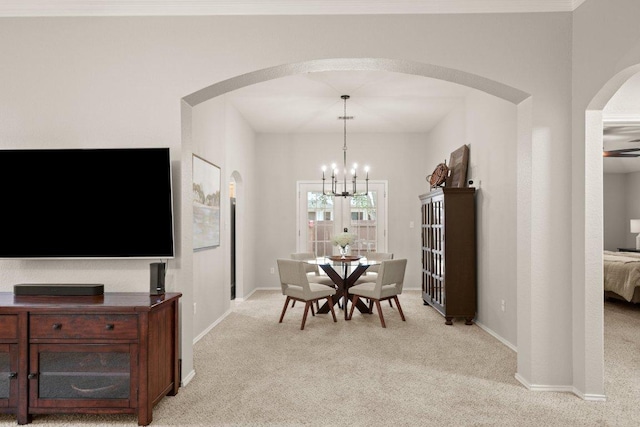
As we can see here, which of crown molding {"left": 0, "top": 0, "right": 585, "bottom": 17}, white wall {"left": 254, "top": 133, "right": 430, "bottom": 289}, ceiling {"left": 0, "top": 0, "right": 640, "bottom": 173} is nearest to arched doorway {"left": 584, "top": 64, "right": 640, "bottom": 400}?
ceiling {"left": 0, "top": 0, "right": 640, "bottom": 173}

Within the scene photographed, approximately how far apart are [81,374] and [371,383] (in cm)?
197

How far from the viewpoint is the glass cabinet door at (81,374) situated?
9.04 feet

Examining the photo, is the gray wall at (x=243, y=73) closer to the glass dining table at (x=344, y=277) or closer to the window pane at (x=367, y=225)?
the glass dining table at (x=344, y=277)

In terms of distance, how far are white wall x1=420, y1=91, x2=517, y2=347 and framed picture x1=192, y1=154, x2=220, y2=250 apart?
10.2 ft

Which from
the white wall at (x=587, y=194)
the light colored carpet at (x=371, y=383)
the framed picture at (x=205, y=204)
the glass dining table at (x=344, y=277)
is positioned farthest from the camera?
the glass dining table at (x=344, y=277)

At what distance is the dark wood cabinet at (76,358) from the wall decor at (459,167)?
4.35 meters

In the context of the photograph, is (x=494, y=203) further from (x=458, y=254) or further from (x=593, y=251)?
(x=593, y=251)

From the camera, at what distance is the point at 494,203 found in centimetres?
507

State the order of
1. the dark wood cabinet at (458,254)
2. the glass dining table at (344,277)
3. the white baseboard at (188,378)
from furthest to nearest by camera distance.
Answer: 1. the glass dining table at (344,277)
2. the dark wood cabinet at (458,254)
3. the white baseboard at (188,378)

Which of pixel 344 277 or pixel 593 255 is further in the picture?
pixel 344 277

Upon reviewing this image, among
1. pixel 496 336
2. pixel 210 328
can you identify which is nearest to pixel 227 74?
pixel 210 328

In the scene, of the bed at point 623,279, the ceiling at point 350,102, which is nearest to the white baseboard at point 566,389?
the ceiling at point 350,102

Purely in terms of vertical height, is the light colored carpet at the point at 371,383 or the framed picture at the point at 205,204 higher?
the framed picture at the point at 205,204

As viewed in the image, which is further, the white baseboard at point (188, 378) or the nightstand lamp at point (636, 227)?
the nightstand lamp at point (636, 227)
